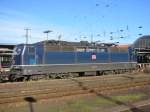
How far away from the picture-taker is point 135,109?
12609 millimetres

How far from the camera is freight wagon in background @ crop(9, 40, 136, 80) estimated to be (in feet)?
89.0

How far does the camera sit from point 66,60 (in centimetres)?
3011

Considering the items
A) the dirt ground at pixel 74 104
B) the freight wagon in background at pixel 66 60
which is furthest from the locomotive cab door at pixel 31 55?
the dirt ground at pixel 74 104

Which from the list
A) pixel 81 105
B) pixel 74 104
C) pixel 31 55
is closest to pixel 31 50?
pixel 31 55

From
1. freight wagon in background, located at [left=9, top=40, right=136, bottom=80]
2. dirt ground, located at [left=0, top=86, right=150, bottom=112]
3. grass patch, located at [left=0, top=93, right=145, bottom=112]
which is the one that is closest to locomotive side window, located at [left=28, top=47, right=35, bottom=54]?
freight wagon in background, located at [left=9, top=40, right=136, bottom=80]

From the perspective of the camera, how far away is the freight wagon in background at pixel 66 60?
27.1 meters

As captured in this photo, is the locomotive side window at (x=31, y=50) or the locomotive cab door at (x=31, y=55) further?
the locomotive side window at (x=31, y=50)

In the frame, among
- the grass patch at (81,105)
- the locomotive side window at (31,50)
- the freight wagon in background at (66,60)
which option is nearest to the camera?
the grass patch at (81,105)

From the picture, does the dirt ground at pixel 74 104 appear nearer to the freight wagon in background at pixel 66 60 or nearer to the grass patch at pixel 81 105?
the grass patch at pixel 81 105

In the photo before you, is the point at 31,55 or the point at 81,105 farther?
the point at 31,55

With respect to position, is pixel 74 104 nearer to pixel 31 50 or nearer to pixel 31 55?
pixel 31 55

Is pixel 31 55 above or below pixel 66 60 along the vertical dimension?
above

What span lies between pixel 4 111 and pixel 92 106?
141 inches

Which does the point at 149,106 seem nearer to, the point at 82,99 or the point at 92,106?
the point at 92,106
